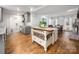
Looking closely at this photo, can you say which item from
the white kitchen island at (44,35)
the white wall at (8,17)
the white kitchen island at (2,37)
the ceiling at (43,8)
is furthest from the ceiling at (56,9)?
the white kitchen island at (2,37)

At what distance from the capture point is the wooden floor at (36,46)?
1.84m

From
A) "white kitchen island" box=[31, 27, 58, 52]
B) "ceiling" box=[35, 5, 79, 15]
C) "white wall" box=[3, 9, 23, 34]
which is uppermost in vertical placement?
"ceiling" box=[35, 5, 79, 15]

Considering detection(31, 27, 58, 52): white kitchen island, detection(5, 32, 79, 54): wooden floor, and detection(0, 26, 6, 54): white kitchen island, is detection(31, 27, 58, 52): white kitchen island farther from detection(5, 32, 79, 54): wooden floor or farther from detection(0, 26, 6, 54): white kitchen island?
detection(0, 26, 6, 54): white kitchen island

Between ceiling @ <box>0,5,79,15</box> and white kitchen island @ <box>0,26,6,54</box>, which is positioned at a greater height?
ceiling @ <box>0,5,79,15</box>

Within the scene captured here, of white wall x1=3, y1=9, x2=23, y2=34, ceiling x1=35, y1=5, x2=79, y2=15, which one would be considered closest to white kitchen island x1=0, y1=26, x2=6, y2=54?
white wall x1=3, y1=9, x2=23, y2=34

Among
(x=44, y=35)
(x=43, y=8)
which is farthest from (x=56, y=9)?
(x=44, y=35)

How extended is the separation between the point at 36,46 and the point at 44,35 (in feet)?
0.81

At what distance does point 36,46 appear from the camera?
6.04 ft

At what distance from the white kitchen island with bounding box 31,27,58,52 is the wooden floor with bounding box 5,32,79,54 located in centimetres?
7

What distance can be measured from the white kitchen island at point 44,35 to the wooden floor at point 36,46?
75mm

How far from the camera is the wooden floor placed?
1.84m

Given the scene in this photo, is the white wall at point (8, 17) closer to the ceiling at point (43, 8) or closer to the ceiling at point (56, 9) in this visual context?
the ceiling at point (43, 8)
